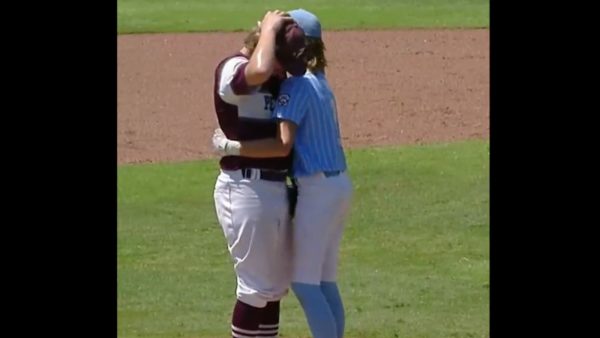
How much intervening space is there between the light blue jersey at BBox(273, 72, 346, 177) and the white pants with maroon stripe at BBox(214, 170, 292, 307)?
0.53 feet

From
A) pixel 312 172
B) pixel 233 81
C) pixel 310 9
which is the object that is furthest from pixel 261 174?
pixel 310 9

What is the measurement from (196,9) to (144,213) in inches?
567

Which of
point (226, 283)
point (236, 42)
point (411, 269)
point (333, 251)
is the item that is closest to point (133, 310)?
point (226, 283)

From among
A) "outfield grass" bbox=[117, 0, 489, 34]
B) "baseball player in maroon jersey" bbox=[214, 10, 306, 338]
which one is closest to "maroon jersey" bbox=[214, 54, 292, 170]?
"baseball player in maroon jersey" bbox=[214, 10, 306, 338]

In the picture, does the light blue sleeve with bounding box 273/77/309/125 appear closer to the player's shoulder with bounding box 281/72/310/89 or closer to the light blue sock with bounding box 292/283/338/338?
the player's shoulder with bounding box 281/72/310/89

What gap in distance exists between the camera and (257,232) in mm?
5672

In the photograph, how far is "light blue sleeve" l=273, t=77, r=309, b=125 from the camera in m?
5.62

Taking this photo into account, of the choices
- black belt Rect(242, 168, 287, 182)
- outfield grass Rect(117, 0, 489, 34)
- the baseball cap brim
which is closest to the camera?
the baseball cap brim

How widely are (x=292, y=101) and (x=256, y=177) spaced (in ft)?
1.07

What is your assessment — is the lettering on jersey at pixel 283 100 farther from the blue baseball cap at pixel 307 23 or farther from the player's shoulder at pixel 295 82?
the blue baseball cap at pixel 307 23

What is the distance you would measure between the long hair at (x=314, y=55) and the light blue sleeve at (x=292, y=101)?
111mm

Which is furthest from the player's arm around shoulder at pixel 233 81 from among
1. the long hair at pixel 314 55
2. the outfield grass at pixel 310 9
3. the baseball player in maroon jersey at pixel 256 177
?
the outfield grass at pixel 310 9

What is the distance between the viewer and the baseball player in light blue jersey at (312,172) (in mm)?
5695
